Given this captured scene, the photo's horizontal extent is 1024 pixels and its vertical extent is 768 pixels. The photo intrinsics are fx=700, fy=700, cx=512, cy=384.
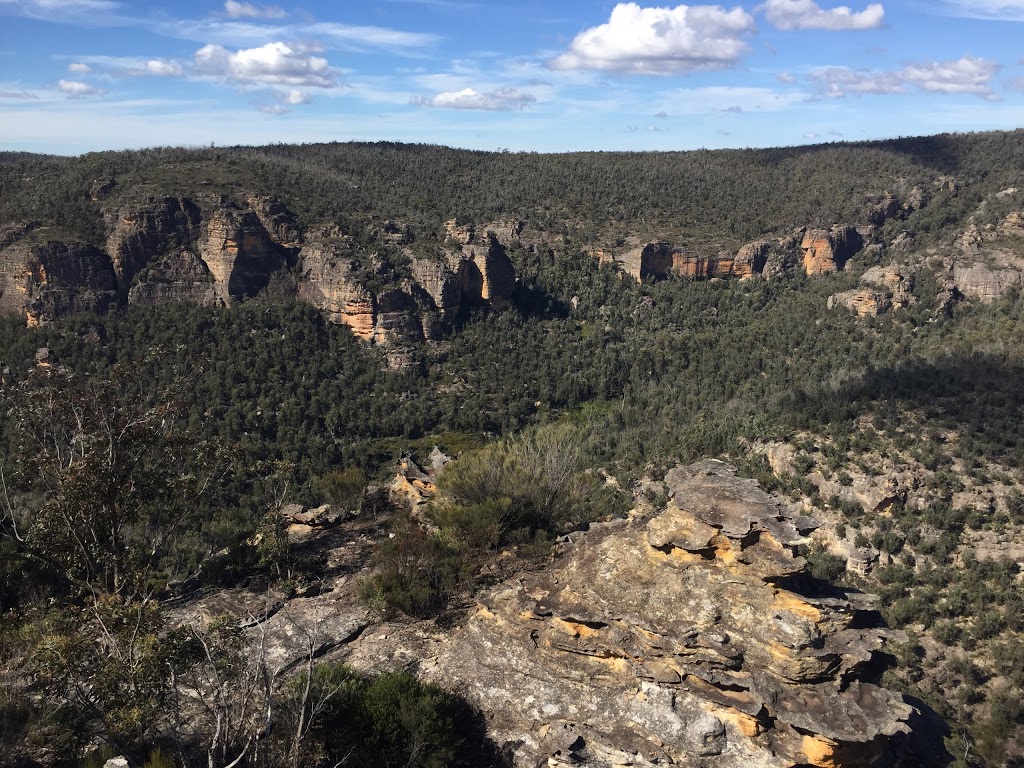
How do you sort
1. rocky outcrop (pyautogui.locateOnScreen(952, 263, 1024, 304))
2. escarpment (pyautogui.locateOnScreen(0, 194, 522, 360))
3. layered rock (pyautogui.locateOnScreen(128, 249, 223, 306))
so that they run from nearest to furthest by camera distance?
escarpment (pyautogui.locateOnScreen(0, 194, 522, 360)), rocky outcrop (pyautogui.locateOnScreen(952, 263, 1024, 304)), layered rock (pyautogui.locateOnScreen(128, 249, 223, 306))

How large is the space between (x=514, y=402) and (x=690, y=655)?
49.5 meters

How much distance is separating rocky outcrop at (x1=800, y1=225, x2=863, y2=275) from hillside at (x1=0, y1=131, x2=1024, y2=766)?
352 mm

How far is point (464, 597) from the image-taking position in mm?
16844

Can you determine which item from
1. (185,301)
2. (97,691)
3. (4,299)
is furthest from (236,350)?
(97,691)

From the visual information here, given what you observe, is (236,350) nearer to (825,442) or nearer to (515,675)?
(825,442)

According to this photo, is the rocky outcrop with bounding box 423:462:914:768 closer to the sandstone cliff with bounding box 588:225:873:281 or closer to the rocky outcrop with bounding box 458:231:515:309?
the rocky outcrop with bounding box 458:231:515:309

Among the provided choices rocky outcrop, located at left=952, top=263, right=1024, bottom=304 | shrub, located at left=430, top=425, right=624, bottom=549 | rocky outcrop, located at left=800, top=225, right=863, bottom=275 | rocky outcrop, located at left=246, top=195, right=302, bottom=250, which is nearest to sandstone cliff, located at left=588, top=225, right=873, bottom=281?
rocky outcrop, located at left=800, top=225, right=863, bottom=275

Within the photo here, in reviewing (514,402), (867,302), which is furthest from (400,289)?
Answer: (867,302)

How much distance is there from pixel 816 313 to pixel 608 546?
6490 cm

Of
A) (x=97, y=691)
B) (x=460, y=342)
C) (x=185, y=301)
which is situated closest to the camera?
(x=97, y=691)

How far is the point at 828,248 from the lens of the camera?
84.4 meters

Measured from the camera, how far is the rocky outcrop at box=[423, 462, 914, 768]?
11.7m

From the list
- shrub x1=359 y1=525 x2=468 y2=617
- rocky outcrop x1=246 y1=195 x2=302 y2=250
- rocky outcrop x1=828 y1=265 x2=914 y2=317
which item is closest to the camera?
shrub x1=359 y1=525 x2=468 y2=617

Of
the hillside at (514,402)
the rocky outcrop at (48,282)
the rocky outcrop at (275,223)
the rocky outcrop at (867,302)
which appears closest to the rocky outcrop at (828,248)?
the hillside at (514,402)
